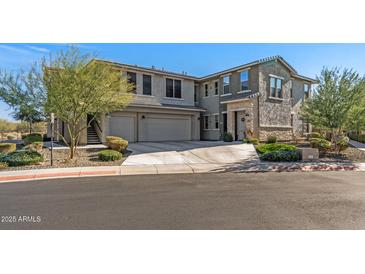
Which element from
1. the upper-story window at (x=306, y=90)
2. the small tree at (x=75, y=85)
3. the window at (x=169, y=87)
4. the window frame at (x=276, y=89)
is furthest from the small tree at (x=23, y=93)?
the upper-story window at (x=306, y=90)

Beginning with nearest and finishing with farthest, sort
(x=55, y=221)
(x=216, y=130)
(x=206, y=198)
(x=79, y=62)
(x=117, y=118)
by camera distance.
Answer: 1. (x=55, y=221)
2. (x=206, y=198)
3. (x=79, y=62)
4. (x=117, y=118)
5. (x=216, y=130)

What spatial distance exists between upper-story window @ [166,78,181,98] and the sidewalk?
12.0m

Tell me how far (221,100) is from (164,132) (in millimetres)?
6389

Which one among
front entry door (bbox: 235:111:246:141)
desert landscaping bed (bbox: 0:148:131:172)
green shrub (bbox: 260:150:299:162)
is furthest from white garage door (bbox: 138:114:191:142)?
green shrub (bbox: 260:150:299:162)

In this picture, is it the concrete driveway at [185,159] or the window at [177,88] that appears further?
the window at [177,88]

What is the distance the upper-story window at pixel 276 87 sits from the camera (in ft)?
65.7

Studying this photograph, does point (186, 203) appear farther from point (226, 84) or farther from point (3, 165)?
point (226, 84)

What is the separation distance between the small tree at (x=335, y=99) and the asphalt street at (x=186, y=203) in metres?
6.44

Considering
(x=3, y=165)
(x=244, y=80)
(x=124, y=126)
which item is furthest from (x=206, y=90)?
(x=3, y=165)

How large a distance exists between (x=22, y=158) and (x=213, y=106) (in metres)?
16.6

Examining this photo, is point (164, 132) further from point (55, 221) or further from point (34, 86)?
point (55, 221)

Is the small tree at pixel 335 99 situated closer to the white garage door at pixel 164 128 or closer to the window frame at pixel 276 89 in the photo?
the window frame at pixel 276 89

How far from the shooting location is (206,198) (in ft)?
19.6

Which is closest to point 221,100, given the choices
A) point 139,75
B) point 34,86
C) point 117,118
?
point 139,75
